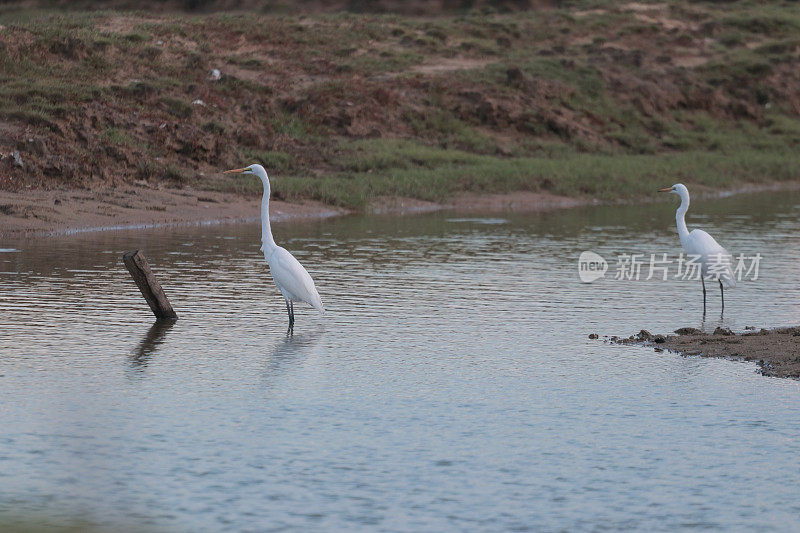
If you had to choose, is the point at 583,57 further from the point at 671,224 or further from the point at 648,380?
the point at 648,380

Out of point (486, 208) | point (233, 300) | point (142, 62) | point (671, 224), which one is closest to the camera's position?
point (233, 300)

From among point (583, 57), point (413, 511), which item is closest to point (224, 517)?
point (413, 511)

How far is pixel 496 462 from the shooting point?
773cm

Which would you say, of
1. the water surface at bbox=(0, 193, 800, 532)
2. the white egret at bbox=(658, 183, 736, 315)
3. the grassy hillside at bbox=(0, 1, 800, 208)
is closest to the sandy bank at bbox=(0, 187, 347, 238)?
the grassy hillside at bbox=(0, 1, 800, 208)

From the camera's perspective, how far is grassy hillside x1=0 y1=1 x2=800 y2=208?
27219mm

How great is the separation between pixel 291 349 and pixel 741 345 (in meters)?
4.08

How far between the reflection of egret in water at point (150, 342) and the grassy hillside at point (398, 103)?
11411 mm

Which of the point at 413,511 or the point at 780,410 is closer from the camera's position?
the point at 413,511

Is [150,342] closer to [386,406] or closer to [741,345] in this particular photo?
[386,406]

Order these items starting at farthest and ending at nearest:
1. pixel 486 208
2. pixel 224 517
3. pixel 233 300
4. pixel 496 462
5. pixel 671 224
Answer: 1. pixel 486 208
2. pixel 671 224
3. pixel 233 300
4. pixel 496 462
5. pixel 224 517

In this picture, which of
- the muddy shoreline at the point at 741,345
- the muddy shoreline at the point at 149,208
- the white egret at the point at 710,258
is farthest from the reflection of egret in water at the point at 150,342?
the muddy shoreline at the point at 149,208

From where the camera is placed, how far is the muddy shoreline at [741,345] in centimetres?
1041

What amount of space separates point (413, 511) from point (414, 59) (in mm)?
35118

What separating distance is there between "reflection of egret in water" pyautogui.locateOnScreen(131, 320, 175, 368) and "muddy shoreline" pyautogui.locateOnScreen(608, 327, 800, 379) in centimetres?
422
